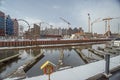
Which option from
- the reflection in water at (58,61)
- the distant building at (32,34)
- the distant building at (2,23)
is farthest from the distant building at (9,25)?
the reflection in water at (58,61)

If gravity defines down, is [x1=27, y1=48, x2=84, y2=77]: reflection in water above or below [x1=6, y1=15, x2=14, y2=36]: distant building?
below

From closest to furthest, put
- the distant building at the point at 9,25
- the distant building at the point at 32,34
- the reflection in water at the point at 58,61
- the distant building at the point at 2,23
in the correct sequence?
the reflection in water at the point at 58,61
the distant building at the point at 32,34
the distant building at the point at 2,23
the distant building at the point at 9,25

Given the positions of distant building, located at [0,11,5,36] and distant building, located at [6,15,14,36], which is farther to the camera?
distant building, located at [6,15,14,36]

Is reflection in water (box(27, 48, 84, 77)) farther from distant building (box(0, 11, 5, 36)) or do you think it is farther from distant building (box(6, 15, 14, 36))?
distant building (box(6, 15, 14, 36))

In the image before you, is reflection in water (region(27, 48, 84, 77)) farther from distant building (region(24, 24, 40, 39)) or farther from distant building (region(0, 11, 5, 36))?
distant building (region(0, 11, 5, 36))

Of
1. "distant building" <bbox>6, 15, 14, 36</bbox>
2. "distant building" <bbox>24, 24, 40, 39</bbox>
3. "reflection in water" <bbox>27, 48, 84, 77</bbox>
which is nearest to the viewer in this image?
"reflection in water" <bbox>27, 48, 84, 77</bbox>

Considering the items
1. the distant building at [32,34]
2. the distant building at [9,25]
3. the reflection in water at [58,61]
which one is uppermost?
the distant building at [9,25]

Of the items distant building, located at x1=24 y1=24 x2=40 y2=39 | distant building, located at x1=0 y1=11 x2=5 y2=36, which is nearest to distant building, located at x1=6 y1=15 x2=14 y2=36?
distant building, located at x1=0 y1=11 x2=5 y2=36

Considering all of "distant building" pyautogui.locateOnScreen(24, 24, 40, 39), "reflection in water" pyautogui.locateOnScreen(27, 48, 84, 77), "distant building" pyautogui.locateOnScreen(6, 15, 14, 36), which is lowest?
"reflection in water" pyautogui.locateOnScreen(27, 48, 84, 77)

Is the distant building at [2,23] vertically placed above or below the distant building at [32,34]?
above

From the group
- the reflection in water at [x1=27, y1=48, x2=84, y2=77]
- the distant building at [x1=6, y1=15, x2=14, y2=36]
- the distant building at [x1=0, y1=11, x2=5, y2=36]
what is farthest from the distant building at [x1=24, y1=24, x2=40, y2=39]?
the reflection in water at [x1=27, y1=48, x2=84, y2=77]

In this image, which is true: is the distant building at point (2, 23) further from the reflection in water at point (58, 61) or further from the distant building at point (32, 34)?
the reflection in water at point (58, 61)

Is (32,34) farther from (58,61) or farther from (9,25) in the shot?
(58,61)

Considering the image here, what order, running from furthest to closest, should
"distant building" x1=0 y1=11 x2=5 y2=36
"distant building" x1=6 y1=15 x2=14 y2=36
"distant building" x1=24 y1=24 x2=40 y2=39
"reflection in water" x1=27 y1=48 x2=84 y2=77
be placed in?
"distant building" x1=6 y1=15 x2=14 y2=36 < "distant building" x1=0 y1=11 x2=5 y2=36 < "distant building" x1=24 y1=24 x2=40 y2=39 < "reflection in water" x1=27 y1=48 x2=84 y2=77
